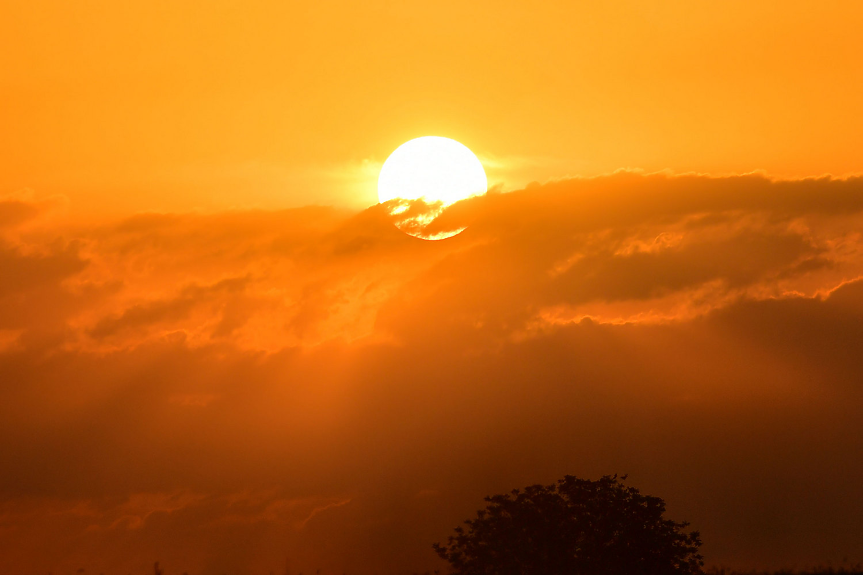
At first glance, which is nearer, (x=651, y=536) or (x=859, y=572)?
(x=651, y=536)

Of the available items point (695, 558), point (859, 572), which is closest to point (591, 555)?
point (695, 558)

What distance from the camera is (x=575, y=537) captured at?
8238 centimetres

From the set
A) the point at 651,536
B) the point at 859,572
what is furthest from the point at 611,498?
the point at 859,572

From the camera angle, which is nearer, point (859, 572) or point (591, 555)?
point (591, 555)

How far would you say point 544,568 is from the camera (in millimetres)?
80250

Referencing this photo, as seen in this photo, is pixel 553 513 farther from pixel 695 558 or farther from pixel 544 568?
pixel 695 558

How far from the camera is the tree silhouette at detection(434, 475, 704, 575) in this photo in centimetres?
8125

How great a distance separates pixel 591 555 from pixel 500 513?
754 centimetres

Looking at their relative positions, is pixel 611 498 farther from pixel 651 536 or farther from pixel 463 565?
pixel 463 565

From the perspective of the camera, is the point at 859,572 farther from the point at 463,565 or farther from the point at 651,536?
the point at 463,565

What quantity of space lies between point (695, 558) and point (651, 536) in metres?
4.41

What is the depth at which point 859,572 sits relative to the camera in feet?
334

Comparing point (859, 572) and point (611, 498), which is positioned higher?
point (611, 498)

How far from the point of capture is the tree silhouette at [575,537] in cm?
8125
